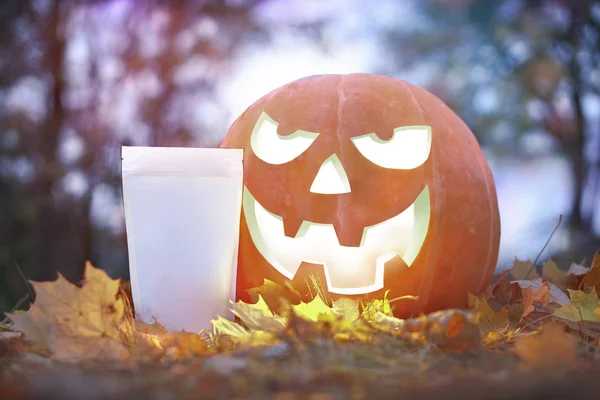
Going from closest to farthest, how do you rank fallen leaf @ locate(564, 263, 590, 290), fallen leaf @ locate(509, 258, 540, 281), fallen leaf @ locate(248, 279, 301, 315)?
fallen leaf @ locate(248, 279, 301, 315)
fallen leaf @ locate(564, 263, 590, 290)
fallen leaf @ locate(509, 258, 540, 281)

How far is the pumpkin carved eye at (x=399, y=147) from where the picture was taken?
1.74m

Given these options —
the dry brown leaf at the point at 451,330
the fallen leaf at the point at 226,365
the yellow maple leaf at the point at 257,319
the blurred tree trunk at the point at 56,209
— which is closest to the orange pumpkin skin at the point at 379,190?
the yellow maple leaf at the point at 257,319

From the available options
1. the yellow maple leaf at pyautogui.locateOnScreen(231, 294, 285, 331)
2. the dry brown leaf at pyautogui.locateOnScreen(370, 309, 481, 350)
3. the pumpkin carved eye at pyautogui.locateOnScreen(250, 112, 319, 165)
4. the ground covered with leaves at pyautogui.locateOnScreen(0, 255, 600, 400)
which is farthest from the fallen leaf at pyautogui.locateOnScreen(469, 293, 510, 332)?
the pumpkin carved eye at pyautogui.locateOnScreen(250, 112, 319, 165)

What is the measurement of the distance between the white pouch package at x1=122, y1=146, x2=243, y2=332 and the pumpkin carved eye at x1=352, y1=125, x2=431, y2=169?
1.50ft

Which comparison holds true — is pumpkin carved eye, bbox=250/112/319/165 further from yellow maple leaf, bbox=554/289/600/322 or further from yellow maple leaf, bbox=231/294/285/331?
yellow maple leaf, bbox=554/289/600/322

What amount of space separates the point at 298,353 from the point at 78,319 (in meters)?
0.53

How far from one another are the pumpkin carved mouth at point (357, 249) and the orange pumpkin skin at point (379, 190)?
20 millimetres

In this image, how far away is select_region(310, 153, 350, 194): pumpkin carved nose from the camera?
1.71 meters

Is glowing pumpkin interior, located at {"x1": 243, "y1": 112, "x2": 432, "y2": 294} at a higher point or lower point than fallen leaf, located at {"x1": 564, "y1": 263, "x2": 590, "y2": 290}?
higher

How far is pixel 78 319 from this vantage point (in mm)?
1196

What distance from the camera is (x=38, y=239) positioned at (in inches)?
198

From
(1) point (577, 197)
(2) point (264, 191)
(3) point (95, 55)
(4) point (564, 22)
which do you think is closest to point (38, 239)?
(3) point (95, 55)

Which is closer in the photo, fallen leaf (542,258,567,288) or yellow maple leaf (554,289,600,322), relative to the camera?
yellow maple leaf (554,289,600,322)

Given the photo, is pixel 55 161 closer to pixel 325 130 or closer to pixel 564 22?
pixel 325 130
